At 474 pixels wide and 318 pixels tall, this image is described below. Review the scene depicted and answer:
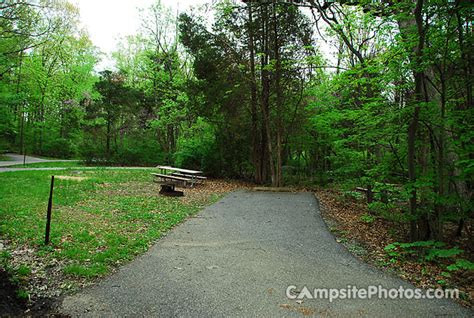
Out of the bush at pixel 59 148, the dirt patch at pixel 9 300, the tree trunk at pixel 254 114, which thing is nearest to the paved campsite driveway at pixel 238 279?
the dirt patch at pixel 9 300

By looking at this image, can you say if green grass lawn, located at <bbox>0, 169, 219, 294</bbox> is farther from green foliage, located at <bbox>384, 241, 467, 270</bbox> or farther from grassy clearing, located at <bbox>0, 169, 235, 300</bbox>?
green foliage, located at <bbox>384, 241, 467, 270</bbox>

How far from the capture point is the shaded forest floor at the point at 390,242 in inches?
142

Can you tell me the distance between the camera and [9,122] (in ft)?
65.2

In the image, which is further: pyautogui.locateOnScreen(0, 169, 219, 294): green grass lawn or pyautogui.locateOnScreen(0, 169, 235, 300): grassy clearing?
pyautogui.locateOnScreen(0, 169, 219, 294): green grass lawn

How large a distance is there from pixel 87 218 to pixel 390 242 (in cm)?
635

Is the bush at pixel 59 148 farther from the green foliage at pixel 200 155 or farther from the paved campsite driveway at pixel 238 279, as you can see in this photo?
the paved campsite driveway at pixel 238 279

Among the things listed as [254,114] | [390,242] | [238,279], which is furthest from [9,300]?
[254,114]

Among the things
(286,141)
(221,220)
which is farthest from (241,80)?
(221,220)

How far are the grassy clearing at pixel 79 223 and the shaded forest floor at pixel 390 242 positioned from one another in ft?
11.9

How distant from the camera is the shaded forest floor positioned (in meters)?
3.60

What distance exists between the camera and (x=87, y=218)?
248 inches

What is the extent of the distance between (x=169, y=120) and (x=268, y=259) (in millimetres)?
17078

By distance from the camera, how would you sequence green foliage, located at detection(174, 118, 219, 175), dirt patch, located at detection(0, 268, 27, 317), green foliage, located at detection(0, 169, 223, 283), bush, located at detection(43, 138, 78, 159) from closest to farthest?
dirt patch, located at detection(0, 268, 27, 317) → green foliage, located at detection(0, 169, 223, 283) → green foliage, located at detection(174, 118, 219, 175) → bush, located at detection(43, 138, 78, 159)

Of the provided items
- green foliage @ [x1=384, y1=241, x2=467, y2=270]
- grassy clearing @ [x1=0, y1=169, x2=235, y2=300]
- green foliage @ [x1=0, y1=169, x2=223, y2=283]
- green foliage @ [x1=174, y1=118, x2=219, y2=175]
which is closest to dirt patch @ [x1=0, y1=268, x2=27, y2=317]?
grassy clearing @ [x1=0, y1=169, x2=235, y2=300]
